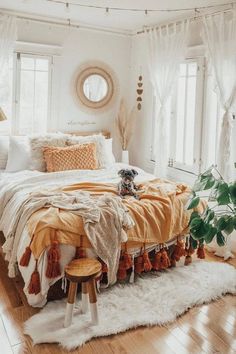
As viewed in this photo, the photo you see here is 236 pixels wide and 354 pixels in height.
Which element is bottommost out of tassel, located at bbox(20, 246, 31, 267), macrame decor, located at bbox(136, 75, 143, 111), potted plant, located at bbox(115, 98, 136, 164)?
tassel, located at bbox(20, 246, 31, 267)

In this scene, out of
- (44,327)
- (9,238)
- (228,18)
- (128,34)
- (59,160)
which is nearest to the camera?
(44,327)

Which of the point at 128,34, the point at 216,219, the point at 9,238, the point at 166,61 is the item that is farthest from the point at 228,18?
the point at 9,238

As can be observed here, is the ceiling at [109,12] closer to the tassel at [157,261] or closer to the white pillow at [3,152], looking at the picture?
the white pillow at [3,152]

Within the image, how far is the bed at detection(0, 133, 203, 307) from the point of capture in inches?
95.9

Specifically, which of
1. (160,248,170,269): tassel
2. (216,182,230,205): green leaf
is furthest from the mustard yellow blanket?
(216,182,230,205): green leaf

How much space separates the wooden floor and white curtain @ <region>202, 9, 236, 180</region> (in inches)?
57.7

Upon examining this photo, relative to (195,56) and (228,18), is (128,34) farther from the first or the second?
(228,18)

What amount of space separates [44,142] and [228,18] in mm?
2294

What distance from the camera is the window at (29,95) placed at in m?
4.29

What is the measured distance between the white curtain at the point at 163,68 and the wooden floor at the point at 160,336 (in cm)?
225

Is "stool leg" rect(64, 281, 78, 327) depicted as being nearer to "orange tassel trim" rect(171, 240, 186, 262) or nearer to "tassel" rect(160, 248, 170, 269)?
"tassel" rect(160, 248, 170, 269)

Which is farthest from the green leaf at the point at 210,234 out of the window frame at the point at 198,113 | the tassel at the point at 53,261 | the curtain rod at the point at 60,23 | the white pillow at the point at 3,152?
the curtain rod at the point at 60,23

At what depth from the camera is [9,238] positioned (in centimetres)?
279

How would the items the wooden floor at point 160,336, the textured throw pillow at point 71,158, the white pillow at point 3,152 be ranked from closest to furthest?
1. the wooden floor at point 160,336
2. the textured throw pillow at point 71,158
3. the white pillow at point 3,152
